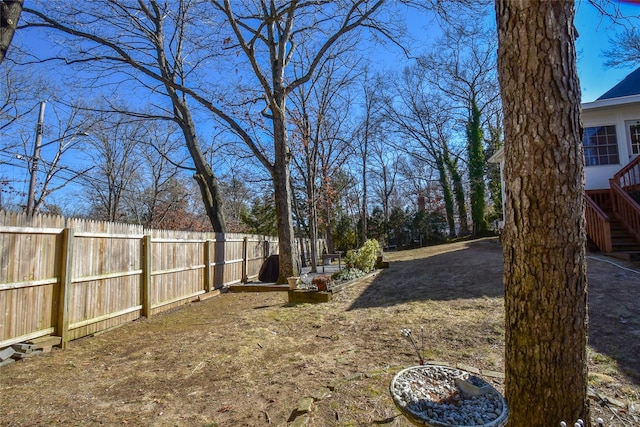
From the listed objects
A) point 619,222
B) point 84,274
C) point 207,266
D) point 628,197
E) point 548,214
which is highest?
point 628,197

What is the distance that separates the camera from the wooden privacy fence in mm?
4027

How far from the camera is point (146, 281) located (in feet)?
20.9

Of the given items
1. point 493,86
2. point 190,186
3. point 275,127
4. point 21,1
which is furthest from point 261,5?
point 190,186

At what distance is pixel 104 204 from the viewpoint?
80.4ft

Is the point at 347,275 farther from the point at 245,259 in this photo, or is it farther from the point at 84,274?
the point at 84,274

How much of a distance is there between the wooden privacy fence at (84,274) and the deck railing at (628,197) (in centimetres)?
1010

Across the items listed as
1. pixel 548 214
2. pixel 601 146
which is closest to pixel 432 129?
pixel 601 146

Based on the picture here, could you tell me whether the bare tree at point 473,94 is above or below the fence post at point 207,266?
above

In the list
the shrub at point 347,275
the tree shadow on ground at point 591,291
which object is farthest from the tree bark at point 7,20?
the shrub at point 347,275

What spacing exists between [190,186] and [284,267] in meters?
20.2

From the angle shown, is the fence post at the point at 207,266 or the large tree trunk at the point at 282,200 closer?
the fence post at the point at 207,266

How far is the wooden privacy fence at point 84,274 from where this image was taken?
4.03 meters

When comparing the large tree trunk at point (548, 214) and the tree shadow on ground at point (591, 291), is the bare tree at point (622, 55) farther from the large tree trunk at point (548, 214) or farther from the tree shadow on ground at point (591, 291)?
the large tree trunk at point (548, 214)

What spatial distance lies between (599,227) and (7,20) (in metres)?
11.4
